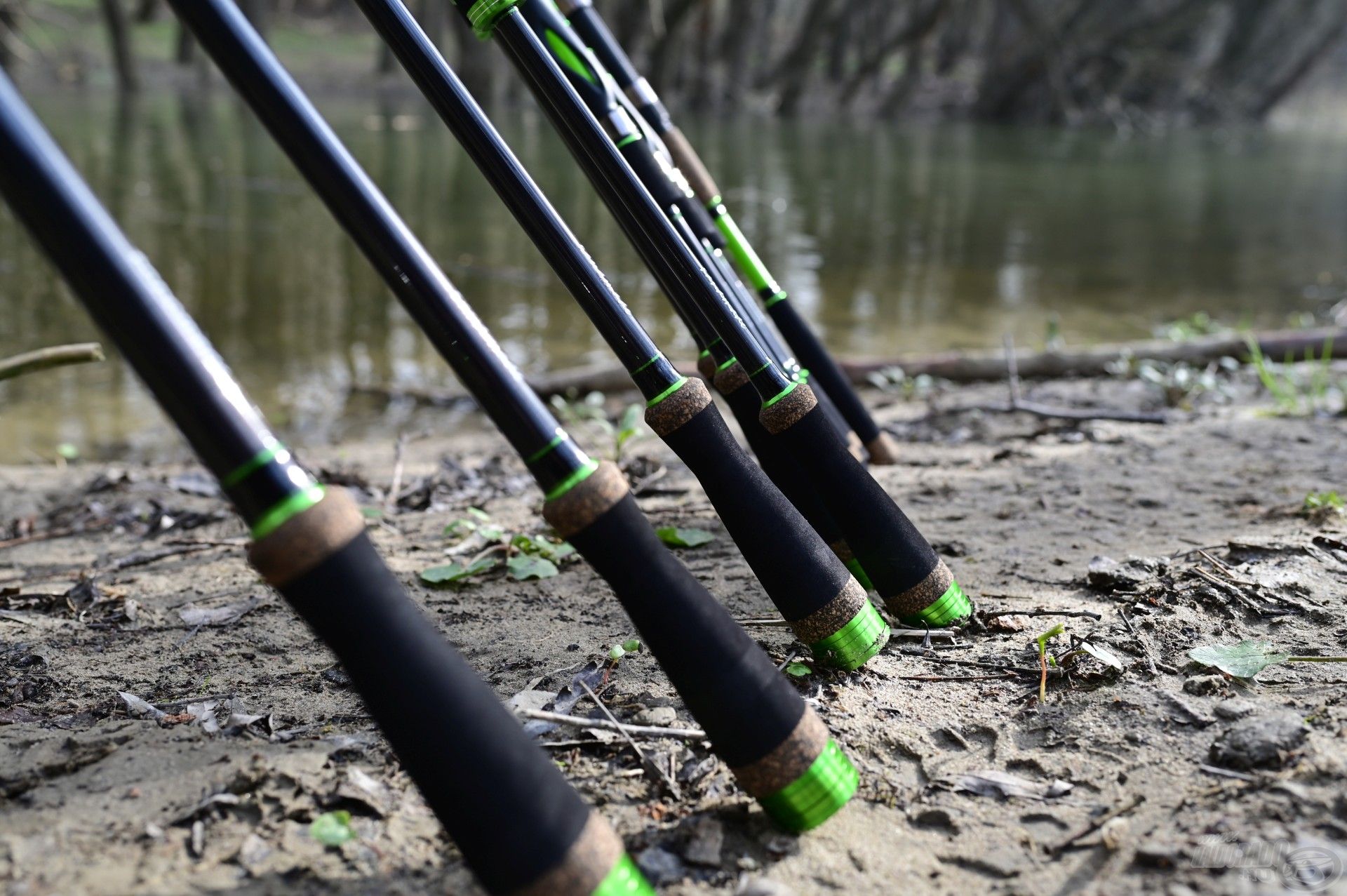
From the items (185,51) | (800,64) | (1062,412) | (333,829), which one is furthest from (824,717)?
(185,51)

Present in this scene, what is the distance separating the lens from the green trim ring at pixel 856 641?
5.58 feet

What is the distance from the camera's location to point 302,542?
113 cm

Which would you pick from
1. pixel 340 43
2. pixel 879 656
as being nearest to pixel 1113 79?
pixel 340 43

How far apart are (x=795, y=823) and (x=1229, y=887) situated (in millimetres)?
509

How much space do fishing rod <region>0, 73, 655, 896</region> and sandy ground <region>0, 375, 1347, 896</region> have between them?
0.24m

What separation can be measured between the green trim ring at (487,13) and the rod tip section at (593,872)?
4.61 ft

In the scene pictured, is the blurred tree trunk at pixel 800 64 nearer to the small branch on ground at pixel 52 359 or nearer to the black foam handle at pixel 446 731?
the small branch on ground at pixel 52 359

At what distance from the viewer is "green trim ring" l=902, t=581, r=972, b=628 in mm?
1889

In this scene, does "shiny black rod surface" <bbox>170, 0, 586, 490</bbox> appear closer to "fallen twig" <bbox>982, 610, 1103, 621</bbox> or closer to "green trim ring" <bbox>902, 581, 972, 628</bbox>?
"green trim ring" <bbox>902, 581, 972, 628</bbox>

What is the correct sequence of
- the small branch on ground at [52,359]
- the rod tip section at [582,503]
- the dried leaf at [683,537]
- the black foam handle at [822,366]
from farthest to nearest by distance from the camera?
1. the black foam handle at [822,366]
2. the small branch on ground at [52,359]
3. the dried leaf at [683,537]
4. the rod tip section at [582,503]

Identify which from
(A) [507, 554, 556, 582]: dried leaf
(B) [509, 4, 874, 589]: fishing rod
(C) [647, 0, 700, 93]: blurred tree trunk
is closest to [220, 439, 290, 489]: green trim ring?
(B) [509, 4, 874, 589]: fishing rod

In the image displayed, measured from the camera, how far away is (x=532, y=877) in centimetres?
111

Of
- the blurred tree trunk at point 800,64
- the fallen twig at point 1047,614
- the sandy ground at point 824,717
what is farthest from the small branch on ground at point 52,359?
the blurred tree trunk at point 800,64

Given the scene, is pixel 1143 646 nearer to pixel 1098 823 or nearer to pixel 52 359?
pixel 1098 823
